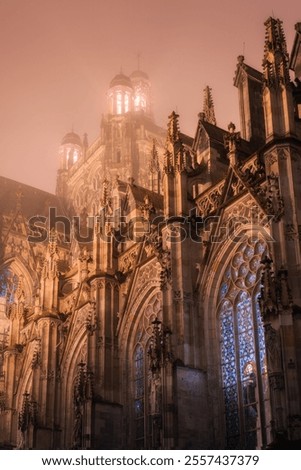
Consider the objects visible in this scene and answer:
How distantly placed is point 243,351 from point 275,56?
10.5 m

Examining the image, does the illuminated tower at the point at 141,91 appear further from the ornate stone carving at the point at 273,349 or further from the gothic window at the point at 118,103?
the ornate stone carving at the point at 273,349

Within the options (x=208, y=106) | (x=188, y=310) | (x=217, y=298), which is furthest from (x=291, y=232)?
(x=208, y=106)

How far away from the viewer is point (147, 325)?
30.5 m

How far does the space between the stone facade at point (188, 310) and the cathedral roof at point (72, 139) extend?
110 feet

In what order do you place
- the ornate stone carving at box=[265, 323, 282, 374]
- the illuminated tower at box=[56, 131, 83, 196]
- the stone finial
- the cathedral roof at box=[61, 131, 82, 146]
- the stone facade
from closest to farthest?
the ornate stone carving at box=[265, 323, 282, 374] → the stone facade → the stone finial → the illuminated tower at box=[56, 131, 83, 196] → the cathedral roof at box=[61, 131, 82, 146]

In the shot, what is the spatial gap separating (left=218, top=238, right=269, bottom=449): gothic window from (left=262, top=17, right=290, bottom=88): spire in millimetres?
5652

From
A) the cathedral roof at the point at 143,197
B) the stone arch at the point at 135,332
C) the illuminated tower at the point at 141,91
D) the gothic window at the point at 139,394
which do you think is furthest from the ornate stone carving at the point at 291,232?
the illuminated tower at the point at 141,91

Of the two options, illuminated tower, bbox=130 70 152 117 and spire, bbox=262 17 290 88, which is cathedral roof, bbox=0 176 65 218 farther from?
spire, bbox=262 17 290 88

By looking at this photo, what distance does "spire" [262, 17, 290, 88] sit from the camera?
25484mm

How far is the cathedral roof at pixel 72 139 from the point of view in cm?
7544

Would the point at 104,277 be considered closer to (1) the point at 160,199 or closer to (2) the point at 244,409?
(1) the point at 160,199

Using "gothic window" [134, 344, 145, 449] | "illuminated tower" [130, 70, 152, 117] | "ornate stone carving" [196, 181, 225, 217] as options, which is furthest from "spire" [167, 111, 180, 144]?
"illuminated tower" [130, 70, 152, 117]

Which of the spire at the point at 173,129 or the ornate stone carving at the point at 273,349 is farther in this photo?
the spire at the point at 173,129

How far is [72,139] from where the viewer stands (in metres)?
76.0
